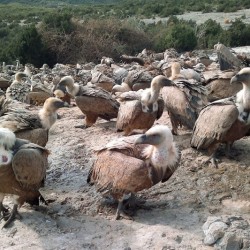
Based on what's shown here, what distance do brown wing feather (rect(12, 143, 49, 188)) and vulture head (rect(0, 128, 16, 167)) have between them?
0.23ft

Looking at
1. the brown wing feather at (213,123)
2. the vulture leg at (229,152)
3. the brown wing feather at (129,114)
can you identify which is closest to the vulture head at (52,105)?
the brown wing feather at (129,114)

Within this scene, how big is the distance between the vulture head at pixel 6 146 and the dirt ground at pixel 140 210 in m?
0.75

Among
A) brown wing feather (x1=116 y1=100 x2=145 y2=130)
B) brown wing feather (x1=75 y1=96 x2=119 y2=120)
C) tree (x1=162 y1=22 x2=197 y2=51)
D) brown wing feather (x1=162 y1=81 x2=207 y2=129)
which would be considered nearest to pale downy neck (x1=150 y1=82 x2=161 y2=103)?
brown wing feather (x1=162 y1=81 x2=207 y2=129)

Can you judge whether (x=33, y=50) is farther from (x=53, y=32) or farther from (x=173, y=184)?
(x=173, y=184)

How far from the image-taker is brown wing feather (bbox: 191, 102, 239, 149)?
21.5ft

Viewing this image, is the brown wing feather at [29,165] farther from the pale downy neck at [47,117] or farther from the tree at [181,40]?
the tree at [181,40]

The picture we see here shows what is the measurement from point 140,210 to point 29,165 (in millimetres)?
1375

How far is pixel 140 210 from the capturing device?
5684 mm

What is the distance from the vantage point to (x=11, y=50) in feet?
96.5

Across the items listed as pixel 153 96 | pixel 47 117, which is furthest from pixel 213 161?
pixel 47 117

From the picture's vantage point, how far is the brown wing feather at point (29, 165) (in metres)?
5.18

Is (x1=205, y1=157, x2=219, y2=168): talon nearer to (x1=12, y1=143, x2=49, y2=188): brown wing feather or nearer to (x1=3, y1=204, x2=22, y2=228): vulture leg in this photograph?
(x1=12, y1=143, x2=49, y2=188): brown wing feather

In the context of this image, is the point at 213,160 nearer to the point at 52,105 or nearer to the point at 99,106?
the point at 52,105

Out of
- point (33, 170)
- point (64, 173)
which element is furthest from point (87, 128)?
point (33, 170)
